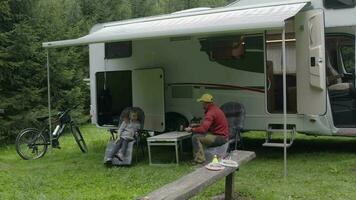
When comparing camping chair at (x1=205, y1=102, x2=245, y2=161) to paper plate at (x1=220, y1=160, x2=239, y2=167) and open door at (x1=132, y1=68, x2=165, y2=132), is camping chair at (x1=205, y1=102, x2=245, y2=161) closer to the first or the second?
open door at (x1=132, y1=68, x2=165, y2=132)

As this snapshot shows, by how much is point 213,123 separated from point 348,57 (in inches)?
103

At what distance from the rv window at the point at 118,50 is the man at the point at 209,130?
2735 millimetres

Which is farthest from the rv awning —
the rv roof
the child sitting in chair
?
the child sitting in chair

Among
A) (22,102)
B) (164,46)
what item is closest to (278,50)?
(164,46)

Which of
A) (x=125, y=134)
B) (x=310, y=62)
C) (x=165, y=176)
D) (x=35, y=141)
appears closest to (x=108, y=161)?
(x=125, y=134)

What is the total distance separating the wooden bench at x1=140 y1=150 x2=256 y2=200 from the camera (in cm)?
438

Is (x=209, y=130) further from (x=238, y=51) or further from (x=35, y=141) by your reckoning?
(x=35, y=141)

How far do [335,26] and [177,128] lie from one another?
3224mm

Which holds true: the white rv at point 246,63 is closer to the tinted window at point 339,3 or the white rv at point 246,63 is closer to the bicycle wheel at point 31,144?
the tinted window at point 339,3

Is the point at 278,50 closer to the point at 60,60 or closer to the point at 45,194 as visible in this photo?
the point at 45,194

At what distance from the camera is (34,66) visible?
12.8 m

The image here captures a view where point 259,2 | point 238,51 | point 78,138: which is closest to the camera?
point 238,51

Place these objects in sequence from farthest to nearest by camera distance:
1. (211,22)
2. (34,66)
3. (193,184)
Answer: (34,66)
(211,22)
(193,184)

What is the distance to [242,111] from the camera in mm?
8633
